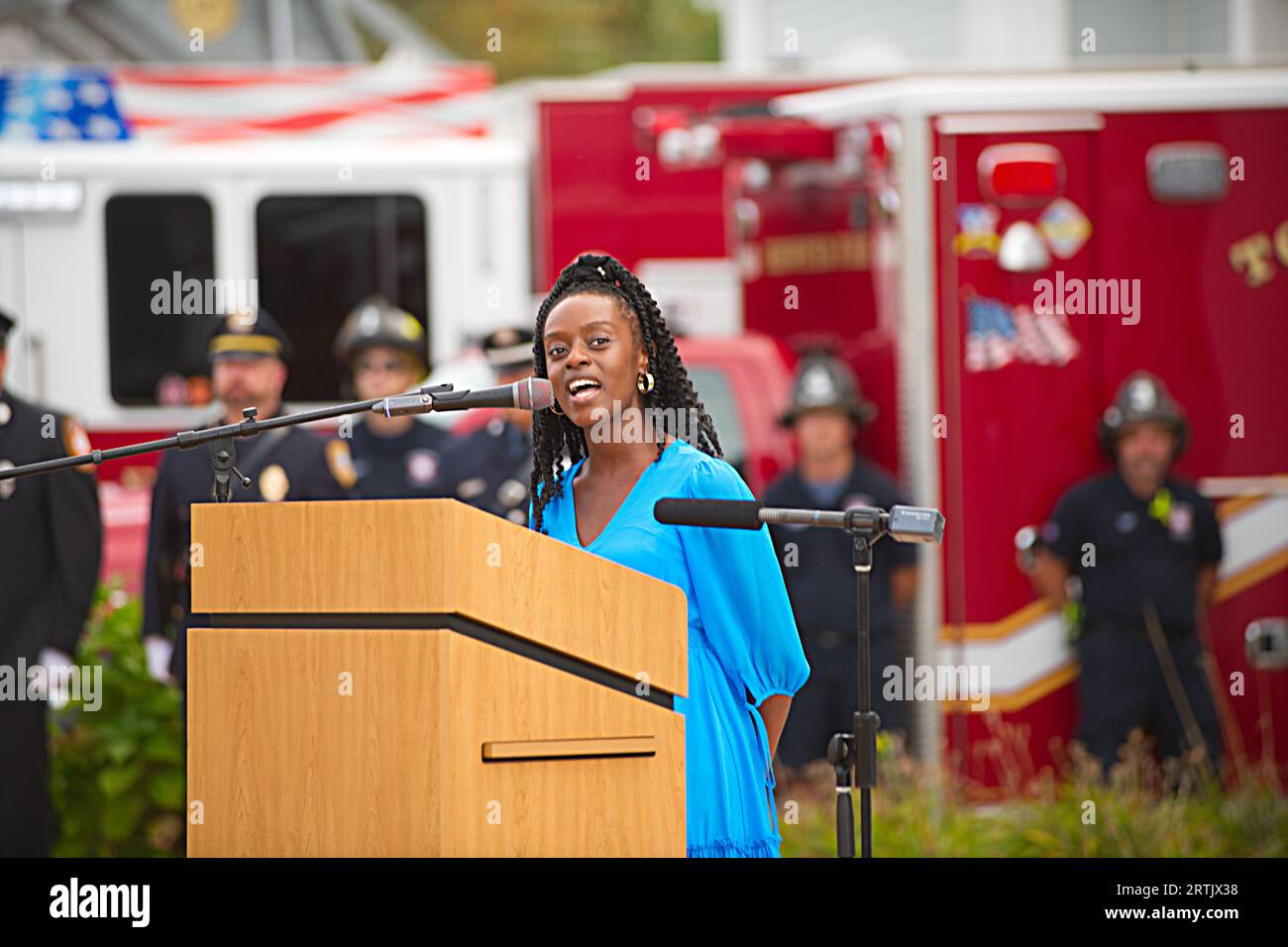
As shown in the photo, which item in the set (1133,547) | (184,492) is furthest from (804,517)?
(1133,547)

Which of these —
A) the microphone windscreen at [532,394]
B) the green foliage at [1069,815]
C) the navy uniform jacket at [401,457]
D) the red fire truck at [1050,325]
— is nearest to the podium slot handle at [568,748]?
the microphone windscreen at [532,394]

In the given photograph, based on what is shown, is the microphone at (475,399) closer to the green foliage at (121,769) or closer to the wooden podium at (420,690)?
the wooden podium at (420,690)

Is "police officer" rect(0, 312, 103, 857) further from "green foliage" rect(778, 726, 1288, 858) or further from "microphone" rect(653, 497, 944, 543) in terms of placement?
"microphone" rect(653, 497, 944, 543)

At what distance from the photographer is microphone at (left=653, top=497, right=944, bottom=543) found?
121 inches

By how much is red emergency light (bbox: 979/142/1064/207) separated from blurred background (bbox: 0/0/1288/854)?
1cm

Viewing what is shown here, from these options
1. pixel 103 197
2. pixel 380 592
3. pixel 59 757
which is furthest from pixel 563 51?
pixel 380 592

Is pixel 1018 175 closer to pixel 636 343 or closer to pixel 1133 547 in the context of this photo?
pixel 1133 547

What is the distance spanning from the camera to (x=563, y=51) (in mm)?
31703

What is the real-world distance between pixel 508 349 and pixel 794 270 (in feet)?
6.18

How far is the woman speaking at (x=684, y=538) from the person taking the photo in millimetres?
3461

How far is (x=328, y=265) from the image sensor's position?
8.41m

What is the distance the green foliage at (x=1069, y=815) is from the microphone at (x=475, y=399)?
11.7 feet
